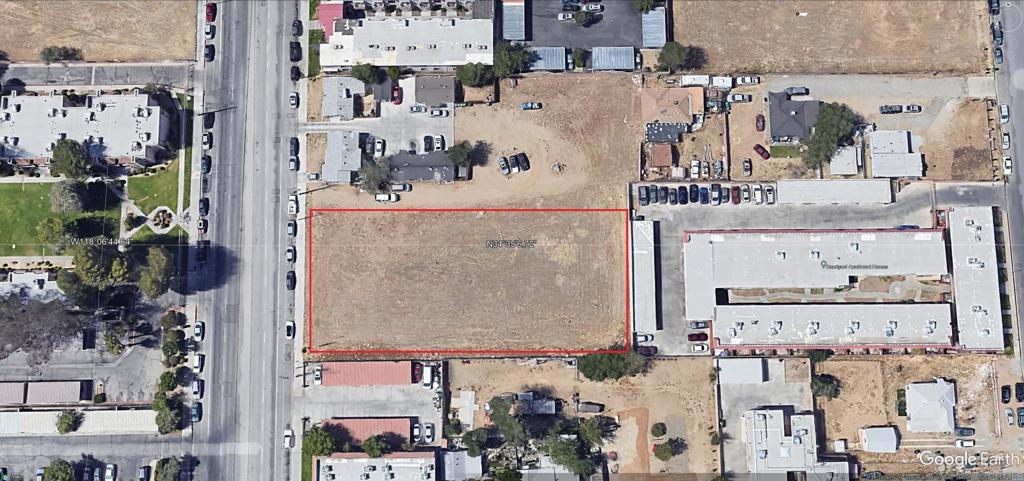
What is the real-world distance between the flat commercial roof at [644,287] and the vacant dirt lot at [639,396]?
4195 millimetres

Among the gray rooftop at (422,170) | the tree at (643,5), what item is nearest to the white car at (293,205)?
the gray rooftop at (422,170)

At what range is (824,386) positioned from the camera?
72.4m

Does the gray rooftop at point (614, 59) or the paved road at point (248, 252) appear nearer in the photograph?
the paved road at point (248, 252)

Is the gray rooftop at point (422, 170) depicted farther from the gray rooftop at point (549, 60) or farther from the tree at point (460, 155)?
the gray rooftop at point (549, 60)

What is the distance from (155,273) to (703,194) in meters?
54.0

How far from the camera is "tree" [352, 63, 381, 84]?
75250 mm

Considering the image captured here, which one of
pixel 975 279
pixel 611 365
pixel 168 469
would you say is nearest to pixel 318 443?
pixel 168 469

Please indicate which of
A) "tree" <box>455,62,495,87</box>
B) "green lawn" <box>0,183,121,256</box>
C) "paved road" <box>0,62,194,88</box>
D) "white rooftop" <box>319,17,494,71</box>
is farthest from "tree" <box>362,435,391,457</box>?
"paved road" <box>0,62,194,88</box>

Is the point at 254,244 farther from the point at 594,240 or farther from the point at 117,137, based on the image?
the point at 594,240

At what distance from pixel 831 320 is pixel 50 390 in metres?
76.1

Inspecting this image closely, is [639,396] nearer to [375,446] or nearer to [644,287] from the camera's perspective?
[644,287]

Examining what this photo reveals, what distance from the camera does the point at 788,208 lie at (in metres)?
76.1

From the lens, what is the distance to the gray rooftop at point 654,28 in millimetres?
78062

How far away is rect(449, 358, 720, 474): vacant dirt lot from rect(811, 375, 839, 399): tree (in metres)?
9.89
